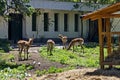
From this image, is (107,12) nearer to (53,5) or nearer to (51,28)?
(53,5)

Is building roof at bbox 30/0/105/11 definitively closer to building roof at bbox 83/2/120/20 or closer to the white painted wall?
the white painted wall

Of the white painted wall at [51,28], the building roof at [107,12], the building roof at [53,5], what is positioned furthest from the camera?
the white painted wall at [51,28]

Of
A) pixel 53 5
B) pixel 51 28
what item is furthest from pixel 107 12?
pixel 51 28

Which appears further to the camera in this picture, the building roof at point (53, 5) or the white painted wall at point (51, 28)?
the white painted wall at point (51, 28)

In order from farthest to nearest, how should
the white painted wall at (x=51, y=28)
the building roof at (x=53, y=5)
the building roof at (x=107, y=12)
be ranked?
the white painted wall at (x=51, y=28)
the building roof at (x=53, y=5)
the building roof at (x=107, y=12)

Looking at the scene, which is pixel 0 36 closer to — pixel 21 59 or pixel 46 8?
pixel 46 8

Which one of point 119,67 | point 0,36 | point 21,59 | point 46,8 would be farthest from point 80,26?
point 119,67

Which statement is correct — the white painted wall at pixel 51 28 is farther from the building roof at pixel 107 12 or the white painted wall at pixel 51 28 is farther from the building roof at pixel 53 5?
the building roof at pixel 107 12

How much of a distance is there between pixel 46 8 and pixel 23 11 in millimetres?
19400

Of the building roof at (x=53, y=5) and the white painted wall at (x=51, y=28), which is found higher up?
the building roof at (x=53, y=5)

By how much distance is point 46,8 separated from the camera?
42.7m

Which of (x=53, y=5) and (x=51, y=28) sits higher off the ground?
(x=53, y=5)

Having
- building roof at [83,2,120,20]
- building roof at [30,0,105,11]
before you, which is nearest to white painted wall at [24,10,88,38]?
building roof at [30,0,105,11]

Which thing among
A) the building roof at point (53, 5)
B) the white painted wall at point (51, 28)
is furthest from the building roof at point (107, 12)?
the white painted wall at point (51, 28)
